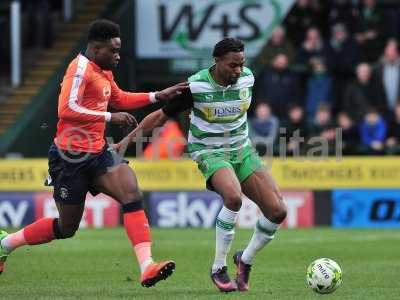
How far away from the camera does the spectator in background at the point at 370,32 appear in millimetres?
20703

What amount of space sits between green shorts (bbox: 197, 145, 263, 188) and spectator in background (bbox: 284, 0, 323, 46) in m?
11.6

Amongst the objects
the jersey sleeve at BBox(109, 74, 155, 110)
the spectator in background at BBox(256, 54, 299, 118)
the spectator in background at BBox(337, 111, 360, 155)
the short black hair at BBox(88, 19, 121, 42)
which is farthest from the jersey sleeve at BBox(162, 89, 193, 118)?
the spectator in background at BBox(256, 54, 299, 118)

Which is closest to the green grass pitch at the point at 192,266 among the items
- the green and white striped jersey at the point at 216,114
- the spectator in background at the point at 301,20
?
the green and white striped jersey at the point at 216,114

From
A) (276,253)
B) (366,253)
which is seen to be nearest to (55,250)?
(276,253)

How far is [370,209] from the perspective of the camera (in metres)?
18.8

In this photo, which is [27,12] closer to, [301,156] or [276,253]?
[301,156]

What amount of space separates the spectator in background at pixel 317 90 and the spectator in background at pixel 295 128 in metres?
0.66

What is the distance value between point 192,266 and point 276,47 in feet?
32.8

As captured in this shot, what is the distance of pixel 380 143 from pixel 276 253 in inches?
233

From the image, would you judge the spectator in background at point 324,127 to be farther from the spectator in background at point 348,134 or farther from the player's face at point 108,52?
the player's face at point 108,52

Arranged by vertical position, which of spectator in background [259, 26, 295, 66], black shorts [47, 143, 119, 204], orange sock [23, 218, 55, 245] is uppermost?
spectator in background [259, 26, 295, 66]

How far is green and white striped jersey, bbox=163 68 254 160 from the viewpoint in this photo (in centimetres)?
1011

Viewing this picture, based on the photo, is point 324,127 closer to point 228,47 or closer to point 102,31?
point 228,47

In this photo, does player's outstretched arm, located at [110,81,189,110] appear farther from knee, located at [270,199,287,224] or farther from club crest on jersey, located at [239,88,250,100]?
knee, located at [270,199,287,224]
